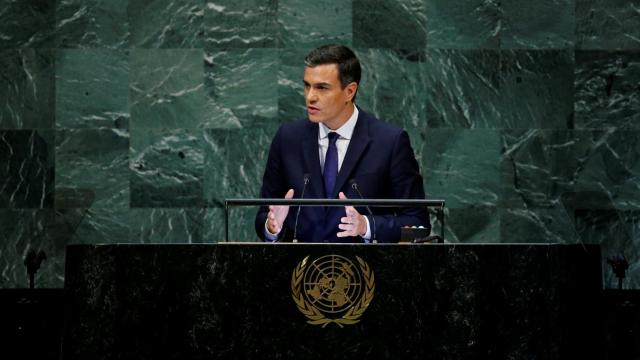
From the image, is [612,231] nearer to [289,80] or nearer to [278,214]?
[289,80]

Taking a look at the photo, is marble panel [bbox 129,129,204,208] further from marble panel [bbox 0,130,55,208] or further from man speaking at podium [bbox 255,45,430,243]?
man speaking at podium [bbox 255,45,430,243]

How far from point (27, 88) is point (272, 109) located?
1659mm

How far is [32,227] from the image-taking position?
22.8 feet

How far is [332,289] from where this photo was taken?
12.0 feet

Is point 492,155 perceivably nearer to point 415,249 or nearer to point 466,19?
point 466,19

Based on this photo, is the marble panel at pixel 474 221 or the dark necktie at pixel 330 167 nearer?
the dark necktie at pixel 330 167

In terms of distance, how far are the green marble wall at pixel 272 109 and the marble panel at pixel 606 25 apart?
0.04 ft

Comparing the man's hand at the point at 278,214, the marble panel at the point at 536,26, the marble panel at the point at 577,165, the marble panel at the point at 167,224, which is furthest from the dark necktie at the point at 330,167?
the marble panel at the point at 536,26

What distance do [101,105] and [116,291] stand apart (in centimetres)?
349

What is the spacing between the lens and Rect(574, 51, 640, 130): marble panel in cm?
696

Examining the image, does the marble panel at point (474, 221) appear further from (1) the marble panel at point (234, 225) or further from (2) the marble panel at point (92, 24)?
(2) the marble panel at point (92, 24)

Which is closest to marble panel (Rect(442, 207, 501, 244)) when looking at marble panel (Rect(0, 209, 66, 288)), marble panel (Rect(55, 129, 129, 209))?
marble panel (Rect(55, 129, 129, 209))

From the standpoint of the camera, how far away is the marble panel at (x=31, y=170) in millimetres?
6938

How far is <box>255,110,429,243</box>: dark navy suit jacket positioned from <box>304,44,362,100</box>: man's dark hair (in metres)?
0.22
